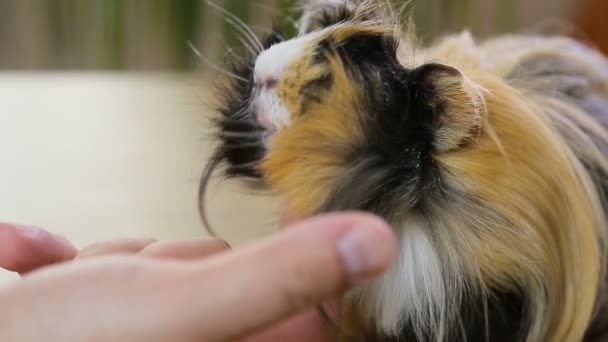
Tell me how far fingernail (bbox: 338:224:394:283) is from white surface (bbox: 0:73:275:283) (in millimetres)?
383

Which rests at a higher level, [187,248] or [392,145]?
[392,145]

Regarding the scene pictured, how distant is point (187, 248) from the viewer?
2.05 feet

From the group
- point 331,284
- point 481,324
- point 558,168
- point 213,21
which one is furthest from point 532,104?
point 213,21

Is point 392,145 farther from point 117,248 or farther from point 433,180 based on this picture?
A: point 117,248

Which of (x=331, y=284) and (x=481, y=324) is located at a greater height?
(x=331, y=284)

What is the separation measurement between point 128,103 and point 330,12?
30.7 inches

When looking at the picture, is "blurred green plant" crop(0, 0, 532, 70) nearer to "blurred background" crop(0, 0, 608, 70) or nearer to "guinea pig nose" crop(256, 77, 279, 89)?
"blurred background" crop(0, 0, 608, 70)

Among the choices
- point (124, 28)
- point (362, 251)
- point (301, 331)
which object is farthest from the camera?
point (124, 28)

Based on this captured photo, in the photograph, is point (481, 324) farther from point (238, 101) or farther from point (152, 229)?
point (152, 229)

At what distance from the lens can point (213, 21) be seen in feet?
4.78

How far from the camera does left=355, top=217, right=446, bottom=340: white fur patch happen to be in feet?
1.63

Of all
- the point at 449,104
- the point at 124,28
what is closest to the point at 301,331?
the point at 449,104

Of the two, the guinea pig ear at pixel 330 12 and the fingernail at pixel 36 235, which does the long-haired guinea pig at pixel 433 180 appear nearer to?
the guinea pig ear at pixel 330 12

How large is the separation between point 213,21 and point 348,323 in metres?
1.01
